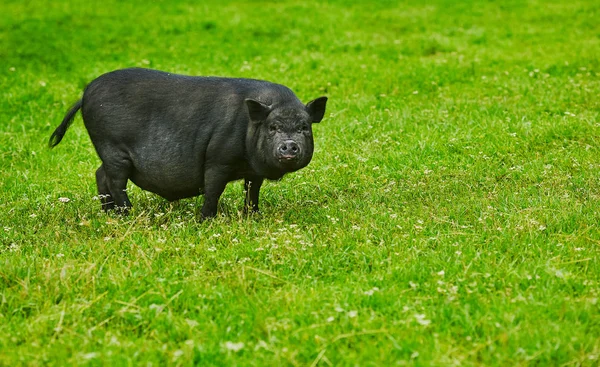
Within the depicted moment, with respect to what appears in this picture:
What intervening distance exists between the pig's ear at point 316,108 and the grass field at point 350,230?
2.94ft

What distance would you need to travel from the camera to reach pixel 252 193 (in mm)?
8000

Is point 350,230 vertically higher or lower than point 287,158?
lower

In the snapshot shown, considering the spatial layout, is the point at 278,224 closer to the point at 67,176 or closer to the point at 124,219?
the point at 124,219

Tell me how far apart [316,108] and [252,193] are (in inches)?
42.5

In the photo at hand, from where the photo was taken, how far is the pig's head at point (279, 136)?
23.7 ft

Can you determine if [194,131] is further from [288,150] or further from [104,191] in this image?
[104,191]

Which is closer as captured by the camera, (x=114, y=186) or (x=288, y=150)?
(x=288, y=150)

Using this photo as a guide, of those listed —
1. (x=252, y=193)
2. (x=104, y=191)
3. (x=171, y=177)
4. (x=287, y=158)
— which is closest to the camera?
(x=287, y=158)

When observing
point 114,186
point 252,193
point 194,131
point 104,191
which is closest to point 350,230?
point 252,193

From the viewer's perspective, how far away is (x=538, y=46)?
621 inches

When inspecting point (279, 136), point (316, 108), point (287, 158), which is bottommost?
point (287, 158)

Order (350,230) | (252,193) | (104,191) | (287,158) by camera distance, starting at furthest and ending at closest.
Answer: (104,191), (252,193), (287,158), (350,230)

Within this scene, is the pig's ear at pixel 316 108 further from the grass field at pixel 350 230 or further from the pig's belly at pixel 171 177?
the pig's belly at pixel 171 177

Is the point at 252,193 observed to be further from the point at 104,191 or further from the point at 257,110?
the point at 104,191
